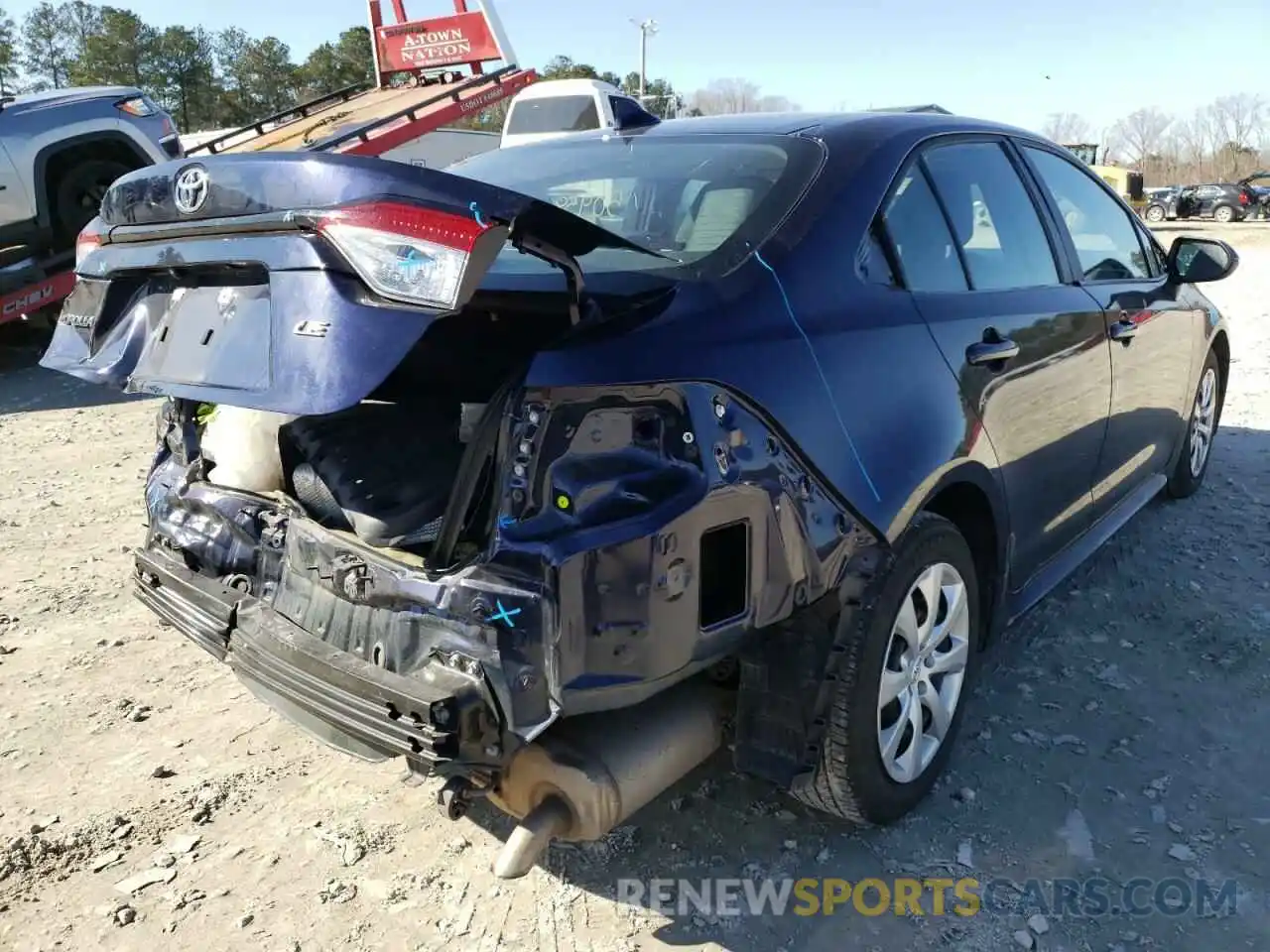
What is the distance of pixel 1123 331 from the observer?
357 cm

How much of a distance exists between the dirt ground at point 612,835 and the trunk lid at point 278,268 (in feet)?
4.01

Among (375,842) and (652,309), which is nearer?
(652,309)

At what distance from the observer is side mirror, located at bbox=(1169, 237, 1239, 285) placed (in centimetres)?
428

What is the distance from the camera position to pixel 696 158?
109 inches

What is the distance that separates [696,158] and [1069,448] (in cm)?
158

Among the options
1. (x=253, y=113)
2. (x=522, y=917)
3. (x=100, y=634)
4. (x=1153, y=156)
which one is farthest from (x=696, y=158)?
(x=1153, y=156)

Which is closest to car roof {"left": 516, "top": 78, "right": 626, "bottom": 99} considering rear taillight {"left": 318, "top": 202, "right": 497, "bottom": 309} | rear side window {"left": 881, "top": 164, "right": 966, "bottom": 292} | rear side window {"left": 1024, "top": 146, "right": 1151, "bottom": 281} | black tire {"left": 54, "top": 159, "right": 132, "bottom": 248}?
black tire {"left": 54, "top": 159, "right": 132, "bottom": 248}

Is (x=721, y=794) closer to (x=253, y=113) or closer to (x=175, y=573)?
(x=175, y=573)

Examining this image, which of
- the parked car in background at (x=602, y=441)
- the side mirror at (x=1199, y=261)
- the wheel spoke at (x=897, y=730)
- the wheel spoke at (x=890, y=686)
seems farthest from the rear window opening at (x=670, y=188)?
the side mirror at (x=1199, y=261)

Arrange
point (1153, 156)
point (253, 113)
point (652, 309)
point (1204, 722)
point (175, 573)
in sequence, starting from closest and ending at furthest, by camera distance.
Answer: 1. point (652, 309)
2. point (175, 573)
3. point (1204, 722)
4. point (253, 113)
5. point (1153, 156)

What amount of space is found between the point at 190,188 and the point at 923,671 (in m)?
2.14

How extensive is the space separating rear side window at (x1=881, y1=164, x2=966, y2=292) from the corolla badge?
1.63 metres

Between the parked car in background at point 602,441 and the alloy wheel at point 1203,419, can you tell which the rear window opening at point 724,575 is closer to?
the parked car in background at point 602,441

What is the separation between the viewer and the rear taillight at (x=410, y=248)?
1739mm
